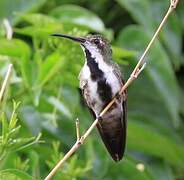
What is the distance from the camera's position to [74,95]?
3557mm

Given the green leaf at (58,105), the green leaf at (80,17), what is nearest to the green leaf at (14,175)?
the green leaf at (58,105)

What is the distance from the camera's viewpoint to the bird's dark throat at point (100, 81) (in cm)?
281

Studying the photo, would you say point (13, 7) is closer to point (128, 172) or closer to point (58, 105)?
point (58, 105)

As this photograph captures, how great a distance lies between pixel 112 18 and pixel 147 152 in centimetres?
93

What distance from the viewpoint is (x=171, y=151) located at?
3.92 m

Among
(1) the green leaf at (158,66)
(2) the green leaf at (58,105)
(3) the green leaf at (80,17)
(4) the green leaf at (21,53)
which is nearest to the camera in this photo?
(4) the green leaf at (21,53)

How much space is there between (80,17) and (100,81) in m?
0.79

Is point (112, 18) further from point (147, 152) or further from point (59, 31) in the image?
point (59, 31)

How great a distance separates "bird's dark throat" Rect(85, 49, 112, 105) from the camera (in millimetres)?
2812

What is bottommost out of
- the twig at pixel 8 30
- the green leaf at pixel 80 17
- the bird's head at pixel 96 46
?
the green leaf at pixel 80 17

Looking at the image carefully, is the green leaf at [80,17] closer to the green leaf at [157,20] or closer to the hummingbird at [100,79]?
the green leaf at [157,20]

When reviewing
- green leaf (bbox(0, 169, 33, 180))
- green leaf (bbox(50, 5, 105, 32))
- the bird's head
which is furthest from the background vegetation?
the bird's head

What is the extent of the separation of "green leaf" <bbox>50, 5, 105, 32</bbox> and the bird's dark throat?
0.66 meters

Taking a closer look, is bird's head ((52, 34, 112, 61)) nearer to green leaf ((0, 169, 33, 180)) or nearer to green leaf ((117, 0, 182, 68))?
green leaf ((0, 169, 33, 180))
